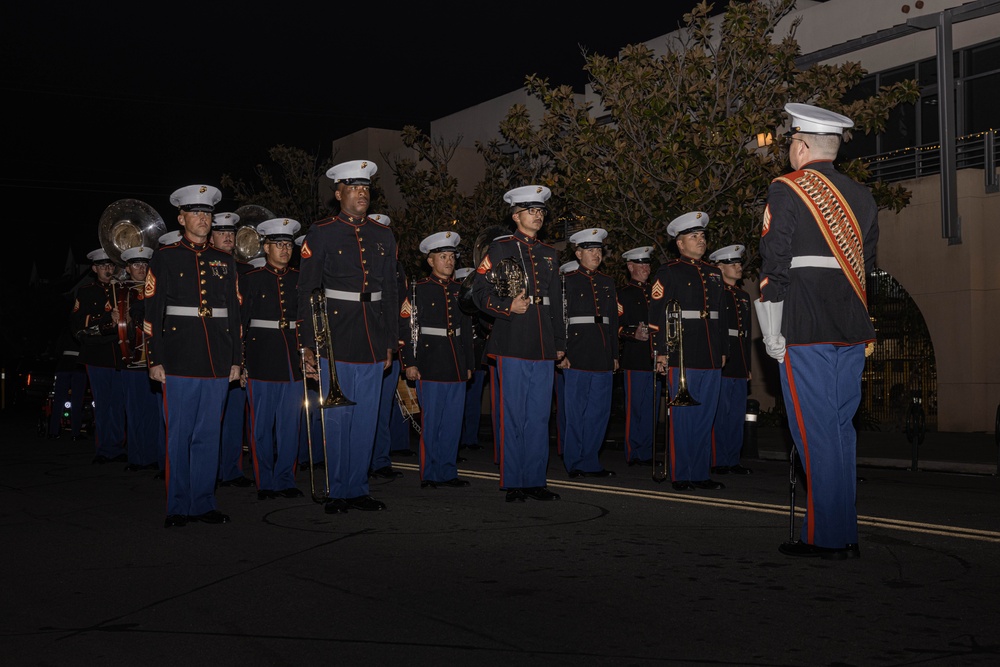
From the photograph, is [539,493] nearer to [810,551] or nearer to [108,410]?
[810,551]

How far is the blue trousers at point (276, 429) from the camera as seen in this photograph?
425 inches

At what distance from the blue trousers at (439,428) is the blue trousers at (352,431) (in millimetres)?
1893

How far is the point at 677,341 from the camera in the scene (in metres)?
11.0

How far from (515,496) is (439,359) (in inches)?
105

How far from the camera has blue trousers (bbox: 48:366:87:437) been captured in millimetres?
18922

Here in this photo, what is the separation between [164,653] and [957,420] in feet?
55.6

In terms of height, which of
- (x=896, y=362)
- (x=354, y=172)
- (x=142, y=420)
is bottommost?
(x=142, y=420)

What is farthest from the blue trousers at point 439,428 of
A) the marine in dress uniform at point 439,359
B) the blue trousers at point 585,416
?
the blue trousers at point 585,416

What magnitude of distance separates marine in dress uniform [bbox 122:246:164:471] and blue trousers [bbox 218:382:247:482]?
1.30 m

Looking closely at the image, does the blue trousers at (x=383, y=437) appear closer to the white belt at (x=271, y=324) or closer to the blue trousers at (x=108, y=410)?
the white belt at (x=271, y=324)

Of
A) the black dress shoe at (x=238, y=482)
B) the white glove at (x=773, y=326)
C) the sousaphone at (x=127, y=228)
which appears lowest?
the black dress shoe at (x=238, y=482)

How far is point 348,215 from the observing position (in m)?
9.52

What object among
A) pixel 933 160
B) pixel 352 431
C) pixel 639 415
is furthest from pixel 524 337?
pixel 933 160

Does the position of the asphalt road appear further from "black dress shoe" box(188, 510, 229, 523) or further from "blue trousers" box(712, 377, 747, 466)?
"blue trousers" box(712, 377, 747, 466)
